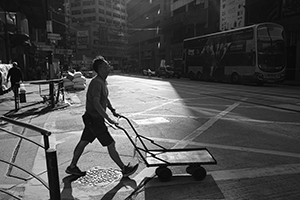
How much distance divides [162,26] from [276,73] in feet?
123

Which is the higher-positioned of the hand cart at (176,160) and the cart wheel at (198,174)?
the hand cart at (176,160)

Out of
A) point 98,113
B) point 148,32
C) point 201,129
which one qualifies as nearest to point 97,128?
point 98,113

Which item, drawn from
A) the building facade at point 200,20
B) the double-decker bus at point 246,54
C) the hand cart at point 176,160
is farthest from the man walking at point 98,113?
the building facade at point 200,20

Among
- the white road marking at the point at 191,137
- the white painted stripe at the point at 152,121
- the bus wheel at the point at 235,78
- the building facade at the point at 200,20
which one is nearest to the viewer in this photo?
the white road marking at the point at 191,137

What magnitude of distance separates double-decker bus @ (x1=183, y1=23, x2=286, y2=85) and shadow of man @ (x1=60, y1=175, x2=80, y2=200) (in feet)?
59.9

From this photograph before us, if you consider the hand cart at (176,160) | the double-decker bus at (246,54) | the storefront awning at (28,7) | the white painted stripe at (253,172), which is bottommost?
the white painted stripe at (253,172)

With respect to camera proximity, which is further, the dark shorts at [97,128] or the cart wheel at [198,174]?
the dark shorts at [97,128]

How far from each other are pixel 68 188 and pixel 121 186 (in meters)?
0.74

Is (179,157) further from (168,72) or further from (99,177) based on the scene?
(168,72)

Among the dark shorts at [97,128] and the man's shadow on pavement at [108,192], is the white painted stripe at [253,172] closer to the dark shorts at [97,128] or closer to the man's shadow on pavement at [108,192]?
the man's shadow on pavement at [108,192]

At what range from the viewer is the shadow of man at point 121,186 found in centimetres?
344

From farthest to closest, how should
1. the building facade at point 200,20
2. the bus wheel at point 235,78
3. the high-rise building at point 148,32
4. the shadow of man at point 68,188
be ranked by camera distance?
the high-rise building at point 148,32 < the building facade at point 200,20 < the bus wheel at point 235,78 < the shadow of man at point 68,188

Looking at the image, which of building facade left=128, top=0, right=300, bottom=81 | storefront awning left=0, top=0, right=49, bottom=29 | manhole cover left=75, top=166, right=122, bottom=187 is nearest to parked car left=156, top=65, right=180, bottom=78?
building facade left=128, top=0, right=300, bottom=81

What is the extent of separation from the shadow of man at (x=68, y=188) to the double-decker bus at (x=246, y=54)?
18.2 metres
